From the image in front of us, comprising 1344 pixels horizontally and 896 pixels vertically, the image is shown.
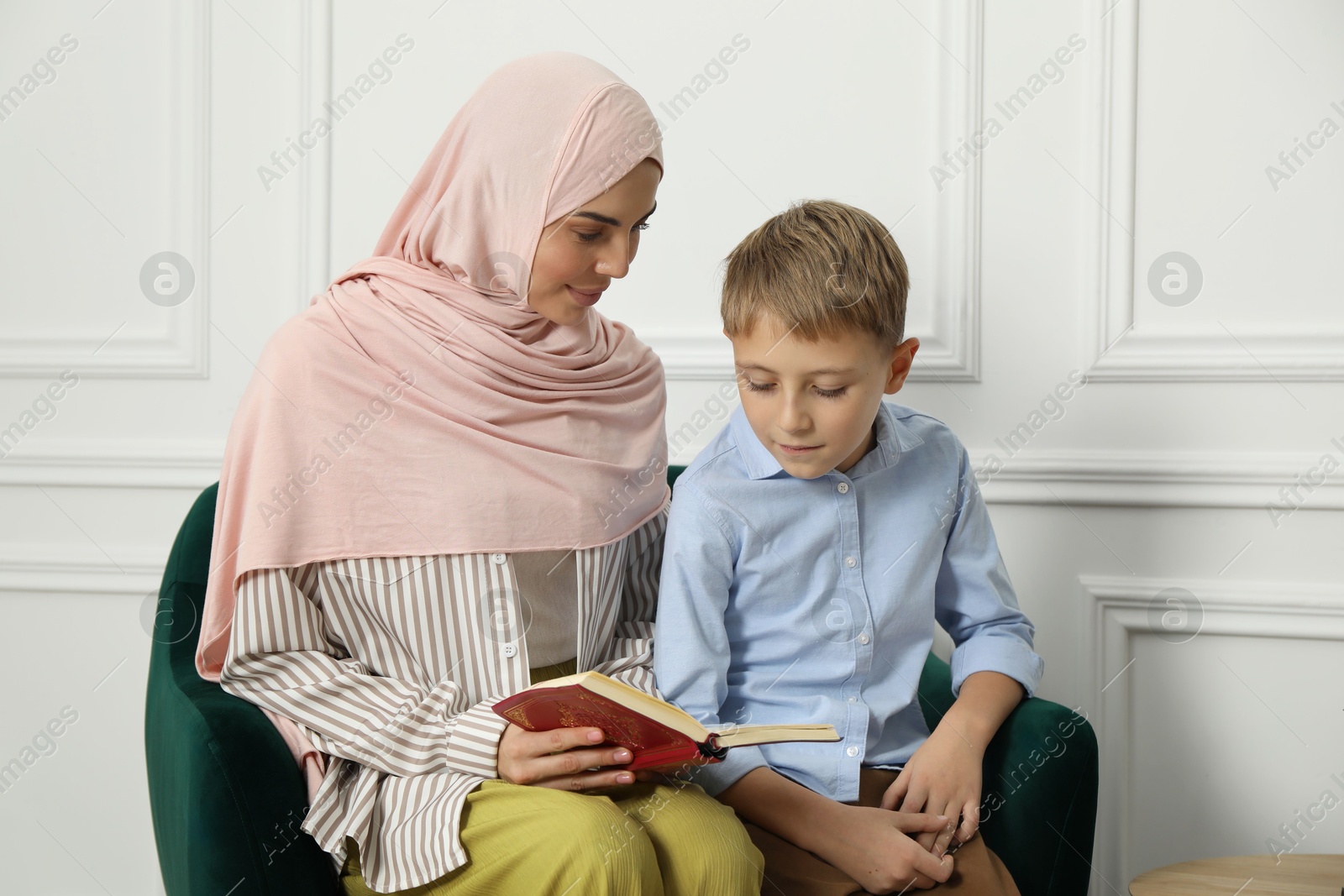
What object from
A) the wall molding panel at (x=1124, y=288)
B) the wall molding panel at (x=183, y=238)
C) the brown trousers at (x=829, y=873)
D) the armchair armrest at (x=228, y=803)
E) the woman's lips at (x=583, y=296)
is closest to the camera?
the armchair armrest at (x=228, y=803)

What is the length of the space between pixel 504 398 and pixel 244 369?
42.2 inches

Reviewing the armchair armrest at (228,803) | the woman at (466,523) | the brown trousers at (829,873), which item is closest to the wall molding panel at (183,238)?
the woman at (466,523)

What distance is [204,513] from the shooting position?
1646 mm

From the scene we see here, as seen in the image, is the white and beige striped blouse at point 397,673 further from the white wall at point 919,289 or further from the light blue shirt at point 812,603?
the white wall at point 919,289

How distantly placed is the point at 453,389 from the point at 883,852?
85 centimetres

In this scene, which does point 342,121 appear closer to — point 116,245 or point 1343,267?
point 116,245

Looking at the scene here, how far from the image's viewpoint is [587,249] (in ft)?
4.91

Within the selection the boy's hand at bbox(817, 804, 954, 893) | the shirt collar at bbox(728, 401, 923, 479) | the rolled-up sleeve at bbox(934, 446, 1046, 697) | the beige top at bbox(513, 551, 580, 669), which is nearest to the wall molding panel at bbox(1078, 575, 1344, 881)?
the rolled-up sleeve at bbox(934, 446, 1046, 697)

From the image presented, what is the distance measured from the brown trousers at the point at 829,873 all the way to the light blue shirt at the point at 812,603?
3.9 inches

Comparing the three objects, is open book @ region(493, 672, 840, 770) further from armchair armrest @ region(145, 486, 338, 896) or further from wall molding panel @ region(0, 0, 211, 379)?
wall molding panel @ region(0, 0, 211, 379)

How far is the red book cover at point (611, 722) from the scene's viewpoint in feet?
3.55

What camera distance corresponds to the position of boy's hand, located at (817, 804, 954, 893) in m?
1.28

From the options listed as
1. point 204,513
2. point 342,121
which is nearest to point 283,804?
point 204,513

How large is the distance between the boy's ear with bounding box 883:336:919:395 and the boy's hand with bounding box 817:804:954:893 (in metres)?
0.57
